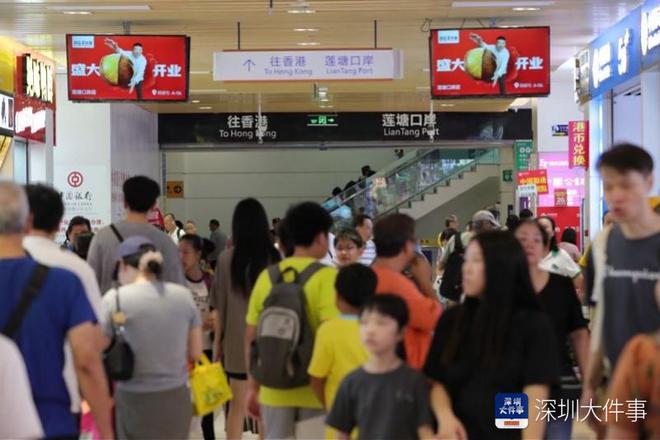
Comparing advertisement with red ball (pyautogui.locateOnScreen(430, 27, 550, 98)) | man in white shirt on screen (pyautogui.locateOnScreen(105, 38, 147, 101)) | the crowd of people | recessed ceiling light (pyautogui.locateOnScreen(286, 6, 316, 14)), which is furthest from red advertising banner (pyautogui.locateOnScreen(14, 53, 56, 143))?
the crowd of people

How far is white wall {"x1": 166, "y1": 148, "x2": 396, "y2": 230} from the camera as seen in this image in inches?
1224

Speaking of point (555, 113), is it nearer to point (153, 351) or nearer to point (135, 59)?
point (135, 59)

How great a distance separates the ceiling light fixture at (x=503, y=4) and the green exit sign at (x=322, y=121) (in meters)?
10.8

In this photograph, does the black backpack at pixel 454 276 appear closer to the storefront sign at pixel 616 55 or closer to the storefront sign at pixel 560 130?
the storefront sign at pixel 616 55

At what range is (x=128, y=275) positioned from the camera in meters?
5.15

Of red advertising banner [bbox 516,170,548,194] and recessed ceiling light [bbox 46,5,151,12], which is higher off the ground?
recessed ceiling light [bbox 46,5,151,12]

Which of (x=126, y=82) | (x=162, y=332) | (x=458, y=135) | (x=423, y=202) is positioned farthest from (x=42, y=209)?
(x=423, y=202)

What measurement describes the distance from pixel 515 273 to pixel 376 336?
0.53 meters

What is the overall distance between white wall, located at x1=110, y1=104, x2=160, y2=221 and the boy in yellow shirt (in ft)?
43.6

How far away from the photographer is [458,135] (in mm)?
22234

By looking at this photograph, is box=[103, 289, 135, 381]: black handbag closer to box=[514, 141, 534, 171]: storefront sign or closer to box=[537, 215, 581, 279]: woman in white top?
box=[537, 215, 581, 279]: woman in white top

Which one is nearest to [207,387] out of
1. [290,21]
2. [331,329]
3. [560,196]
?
[331,329]

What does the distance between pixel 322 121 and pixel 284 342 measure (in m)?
17.8

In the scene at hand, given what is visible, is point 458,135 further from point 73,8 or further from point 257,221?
point 257,221
